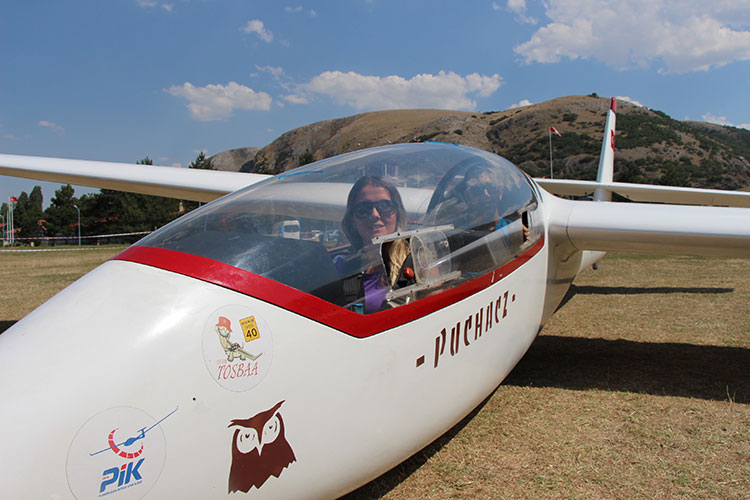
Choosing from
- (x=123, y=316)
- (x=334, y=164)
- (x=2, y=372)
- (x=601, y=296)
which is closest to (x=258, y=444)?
(x=123, y=316)

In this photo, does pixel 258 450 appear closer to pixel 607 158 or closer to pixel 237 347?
pixel 237 347

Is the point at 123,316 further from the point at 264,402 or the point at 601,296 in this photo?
the point at 601,296

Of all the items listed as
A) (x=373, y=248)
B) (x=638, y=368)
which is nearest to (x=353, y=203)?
(x=373, y=248)

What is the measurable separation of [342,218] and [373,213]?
18 centimetres

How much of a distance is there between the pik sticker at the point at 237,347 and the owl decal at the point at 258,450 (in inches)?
5.2

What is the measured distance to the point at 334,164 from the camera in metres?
2.80

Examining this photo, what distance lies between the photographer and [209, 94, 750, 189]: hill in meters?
76.5

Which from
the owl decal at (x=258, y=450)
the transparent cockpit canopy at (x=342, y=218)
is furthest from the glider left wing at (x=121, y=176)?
the owl decal at (x=258, y=450)

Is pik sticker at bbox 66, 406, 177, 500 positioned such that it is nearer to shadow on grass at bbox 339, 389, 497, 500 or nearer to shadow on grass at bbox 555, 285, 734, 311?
shadow on grass at bbox 339, 389, 497, 500

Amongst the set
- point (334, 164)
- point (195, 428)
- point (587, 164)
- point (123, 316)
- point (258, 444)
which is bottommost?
point (258, 444)

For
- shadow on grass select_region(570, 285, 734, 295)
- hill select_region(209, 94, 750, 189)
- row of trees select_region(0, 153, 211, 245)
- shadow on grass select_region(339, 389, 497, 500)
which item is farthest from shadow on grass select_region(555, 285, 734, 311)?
hill select_region(209, 94, 750, 189)

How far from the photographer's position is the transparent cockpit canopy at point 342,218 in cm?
200

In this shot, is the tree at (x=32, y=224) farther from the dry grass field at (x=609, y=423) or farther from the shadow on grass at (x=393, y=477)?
the shadow on grass at (x=393, y=477)

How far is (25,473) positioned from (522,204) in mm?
3437
